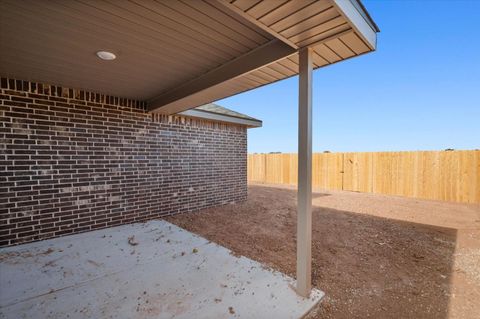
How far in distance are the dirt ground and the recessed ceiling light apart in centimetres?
322

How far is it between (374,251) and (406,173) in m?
7.28

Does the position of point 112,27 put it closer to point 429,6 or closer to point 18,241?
point 18,241

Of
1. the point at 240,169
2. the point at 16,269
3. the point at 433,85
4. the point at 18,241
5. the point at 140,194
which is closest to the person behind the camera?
the point at 16,269

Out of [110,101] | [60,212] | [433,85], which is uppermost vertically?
[433,85]

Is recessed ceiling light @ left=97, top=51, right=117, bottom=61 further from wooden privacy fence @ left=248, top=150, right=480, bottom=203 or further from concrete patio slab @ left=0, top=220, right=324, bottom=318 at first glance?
wooden privacy fence @ left=248, top=150, right=480, bottom=203

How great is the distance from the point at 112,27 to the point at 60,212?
3545 mm

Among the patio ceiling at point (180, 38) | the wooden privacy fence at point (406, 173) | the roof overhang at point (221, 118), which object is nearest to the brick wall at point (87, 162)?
the roof overhang at point (221, 118)

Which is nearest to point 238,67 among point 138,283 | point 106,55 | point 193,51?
point 193,51

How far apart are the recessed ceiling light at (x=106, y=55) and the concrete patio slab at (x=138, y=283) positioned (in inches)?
108

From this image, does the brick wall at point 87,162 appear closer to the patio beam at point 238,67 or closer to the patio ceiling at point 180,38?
the patio ceiling at point 180,38

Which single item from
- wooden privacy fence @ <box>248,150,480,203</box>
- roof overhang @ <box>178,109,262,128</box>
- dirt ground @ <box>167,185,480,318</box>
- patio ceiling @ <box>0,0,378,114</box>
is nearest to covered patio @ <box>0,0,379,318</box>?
patio ceiling @ <box>0,0,378,114</box>

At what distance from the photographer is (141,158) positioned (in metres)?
4.89

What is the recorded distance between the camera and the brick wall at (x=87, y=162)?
136 inches

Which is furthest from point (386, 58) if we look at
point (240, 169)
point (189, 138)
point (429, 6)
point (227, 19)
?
point (227, 19)
